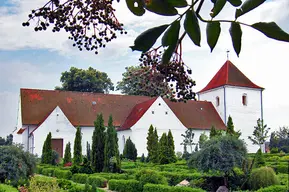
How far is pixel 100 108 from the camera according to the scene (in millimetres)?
34375

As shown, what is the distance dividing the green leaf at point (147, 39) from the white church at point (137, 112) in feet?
98.1

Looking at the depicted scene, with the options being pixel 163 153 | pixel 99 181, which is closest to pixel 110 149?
pixel 99 181

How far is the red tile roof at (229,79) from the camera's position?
36219 millimetres

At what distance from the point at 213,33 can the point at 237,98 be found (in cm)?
3577

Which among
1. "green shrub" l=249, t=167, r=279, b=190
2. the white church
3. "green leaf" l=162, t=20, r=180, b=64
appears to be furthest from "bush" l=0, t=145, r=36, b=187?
the white church

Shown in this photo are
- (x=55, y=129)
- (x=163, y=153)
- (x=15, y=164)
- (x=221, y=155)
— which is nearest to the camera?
(x=221, y=155)

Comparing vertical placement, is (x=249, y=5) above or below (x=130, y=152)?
above

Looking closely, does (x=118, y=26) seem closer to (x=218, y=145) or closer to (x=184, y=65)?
(x=184, y=65)

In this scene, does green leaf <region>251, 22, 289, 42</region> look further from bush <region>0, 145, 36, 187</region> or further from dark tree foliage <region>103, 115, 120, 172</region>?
dark tree foliage <region>103, 115, 120, 172</region>

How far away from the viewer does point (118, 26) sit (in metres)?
2.32

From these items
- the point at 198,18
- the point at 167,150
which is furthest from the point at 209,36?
the point at 167,150

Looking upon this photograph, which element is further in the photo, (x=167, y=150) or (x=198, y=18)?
(x=167, y=150)

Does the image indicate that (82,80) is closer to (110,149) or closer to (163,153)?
(163,153)

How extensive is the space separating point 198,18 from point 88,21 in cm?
120
